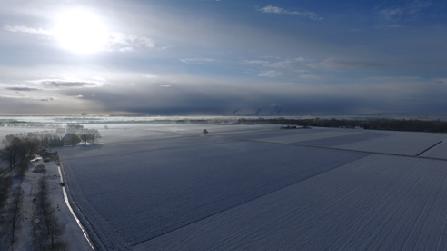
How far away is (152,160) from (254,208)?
13.4m

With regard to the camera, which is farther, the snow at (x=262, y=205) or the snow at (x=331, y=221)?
the snow at (x=262, y=205)

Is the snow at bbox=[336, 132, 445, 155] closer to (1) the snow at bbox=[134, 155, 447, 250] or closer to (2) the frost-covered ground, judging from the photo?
(2) the frost-covered ground

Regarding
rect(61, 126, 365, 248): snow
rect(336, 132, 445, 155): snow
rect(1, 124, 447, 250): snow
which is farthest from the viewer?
rect(336, 132, 445, 155): snow

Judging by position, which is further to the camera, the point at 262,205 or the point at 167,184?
the point at 167,184

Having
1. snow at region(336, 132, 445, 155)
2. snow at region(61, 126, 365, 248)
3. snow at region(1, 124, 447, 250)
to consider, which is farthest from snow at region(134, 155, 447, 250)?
snow at region(336, 132, 445, 155)

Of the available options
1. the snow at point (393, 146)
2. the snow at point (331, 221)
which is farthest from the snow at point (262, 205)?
the snow at point (393, 146)

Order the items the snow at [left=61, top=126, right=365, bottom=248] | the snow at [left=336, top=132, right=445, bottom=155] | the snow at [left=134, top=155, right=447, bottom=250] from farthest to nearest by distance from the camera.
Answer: the snow at [left=336, top=132, right=445, bottom=155]
the snow at [left=61, top=126, right=365, bottom=248]
the snow at [left=134, top=155, right=447, bottom=250]

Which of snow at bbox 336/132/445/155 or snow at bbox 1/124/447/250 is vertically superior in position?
snow at bbox 336/132/445/155

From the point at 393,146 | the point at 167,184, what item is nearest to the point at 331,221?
the point at 167,184

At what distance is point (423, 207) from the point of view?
11.3m

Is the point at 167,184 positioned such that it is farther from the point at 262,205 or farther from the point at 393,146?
the point at 393,146

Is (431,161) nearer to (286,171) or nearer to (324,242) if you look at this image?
(286,171)

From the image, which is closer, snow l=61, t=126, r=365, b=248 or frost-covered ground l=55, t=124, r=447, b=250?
frost-covered ground l=55, t=124, r=447, b=250

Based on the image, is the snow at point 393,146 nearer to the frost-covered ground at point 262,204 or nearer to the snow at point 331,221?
the frost-covered ground at point 262,204
